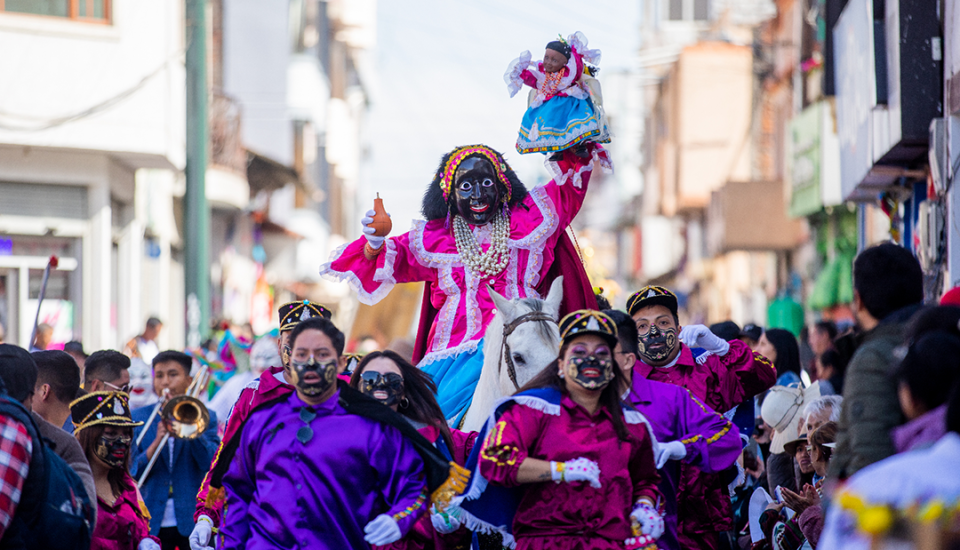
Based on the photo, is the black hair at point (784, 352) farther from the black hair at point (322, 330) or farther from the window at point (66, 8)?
the window at point (66, 8)

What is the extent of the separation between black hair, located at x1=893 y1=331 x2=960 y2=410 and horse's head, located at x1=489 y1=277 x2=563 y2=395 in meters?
2.17

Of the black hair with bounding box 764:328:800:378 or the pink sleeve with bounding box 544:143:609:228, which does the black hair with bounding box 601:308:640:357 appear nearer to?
the pink sleeve with bounding box 544:143:609:228

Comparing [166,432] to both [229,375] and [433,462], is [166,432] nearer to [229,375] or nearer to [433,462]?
[433,462]

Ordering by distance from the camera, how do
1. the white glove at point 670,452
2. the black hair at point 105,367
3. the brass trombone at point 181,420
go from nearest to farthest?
the white glove at point 670,452
the brass trombone at point 181,420
the black hair at point 105,367

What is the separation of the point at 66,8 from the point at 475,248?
471 inches

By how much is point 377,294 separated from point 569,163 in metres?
1.47

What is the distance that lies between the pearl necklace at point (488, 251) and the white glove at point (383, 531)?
270 centimetres

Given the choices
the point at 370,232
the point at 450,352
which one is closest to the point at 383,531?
the point at 450,352

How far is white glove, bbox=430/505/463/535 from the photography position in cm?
576

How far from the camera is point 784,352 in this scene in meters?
10.8

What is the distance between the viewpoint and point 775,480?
8375mm

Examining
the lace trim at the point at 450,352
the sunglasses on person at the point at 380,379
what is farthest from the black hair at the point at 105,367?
the sunglasses on person at the point at 380,379

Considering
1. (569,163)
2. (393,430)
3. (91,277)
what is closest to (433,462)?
(393,430)

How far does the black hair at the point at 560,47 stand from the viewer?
823cm
